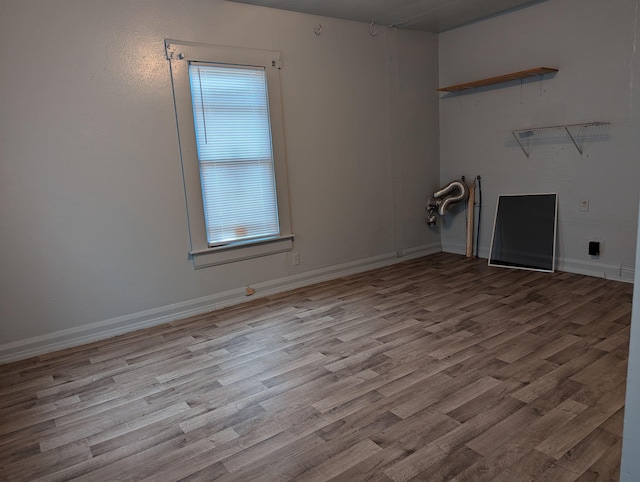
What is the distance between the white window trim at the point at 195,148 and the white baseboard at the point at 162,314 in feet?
1.07

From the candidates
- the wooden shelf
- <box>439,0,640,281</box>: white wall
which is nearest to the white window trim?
the wooden shelf

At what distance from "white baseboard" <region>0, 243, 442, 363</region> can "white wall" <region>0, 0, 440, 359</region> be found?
0.01m

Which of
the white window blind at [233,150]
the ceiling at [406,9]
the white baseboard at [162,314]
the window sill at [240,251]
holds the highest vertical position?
the ceiling at [406,9]

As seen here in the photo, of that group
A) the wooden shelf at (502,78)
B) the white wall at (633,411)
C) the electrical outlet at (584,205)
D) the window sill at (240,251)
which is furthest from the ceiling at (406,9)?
the white wall at (633,411)

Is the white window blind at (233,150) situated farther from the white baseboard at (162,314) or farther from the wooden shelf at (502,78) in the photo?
the wooden shelf at (502,78)

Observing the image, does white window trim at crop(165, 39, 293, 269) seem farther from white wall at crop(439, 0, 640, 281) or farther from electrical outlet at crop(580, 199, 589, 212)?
electrical outlet at crop(580, 199, 589, 212)

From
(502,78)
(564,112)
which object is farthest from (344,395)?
(502,78)

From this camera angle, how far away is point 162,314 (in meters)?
3.59

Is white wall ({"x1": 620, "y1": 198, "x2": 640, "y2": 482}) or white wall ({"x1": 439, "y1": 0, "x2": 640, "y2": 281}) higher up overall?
white wall ({"x1": 439, "y1": 0, "x2": 640, "y2": 281})

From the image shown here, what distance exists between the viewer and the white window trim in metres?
3.46

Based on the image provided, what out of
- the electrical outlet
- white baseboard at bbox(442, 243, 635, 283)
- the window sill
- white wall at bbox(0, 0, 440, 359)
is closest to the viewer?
white wall at bbox(0, 0, 440, 359)

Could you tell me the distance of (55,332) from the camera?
316cm

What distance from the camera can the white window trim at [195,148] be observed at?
346cm

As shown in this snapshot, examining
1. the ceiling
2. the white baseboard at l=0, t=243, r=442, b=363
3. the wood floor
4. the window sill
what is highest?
the ceiling
